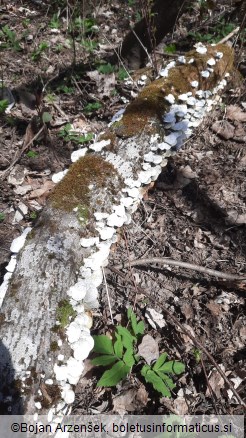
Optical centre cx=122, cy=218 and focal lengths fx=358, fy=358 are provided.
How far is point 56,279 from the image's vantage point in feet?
6.79

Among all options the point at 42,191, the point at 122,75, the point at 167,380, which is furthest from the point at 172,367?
the point at 122,75

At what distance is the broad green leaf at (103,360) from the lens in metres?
2.17

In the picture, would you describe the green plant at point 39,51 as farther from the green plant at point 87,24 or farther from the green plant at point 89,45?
the green plant at point 87,24

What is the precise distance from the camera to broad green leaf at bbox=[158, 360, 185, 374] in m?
2.31

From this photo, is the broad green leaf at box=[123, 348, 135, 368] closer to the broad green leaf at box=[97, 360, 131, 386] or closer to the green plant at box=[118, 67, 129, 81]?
the broad green leaf at box=[97, 360, 131, 386]

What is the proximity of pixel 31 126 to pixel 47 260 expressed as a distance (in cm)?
215

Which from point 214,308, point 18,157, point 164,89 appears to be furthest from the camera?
point 18,157

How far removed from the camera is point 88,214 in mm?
2422

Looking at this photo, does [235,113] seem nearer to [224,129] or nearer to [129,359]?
[224,129]

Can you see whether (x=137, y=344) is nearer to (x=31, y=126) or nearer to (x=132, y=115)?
(x=132, y=115)

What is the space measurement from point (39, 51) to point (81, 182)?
11.6 feet

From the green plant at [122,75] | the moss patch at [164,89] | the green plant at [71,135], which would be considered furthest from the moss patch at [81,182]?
the green plant at [122,75]

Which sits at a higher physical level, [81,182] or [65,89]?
[81,182]

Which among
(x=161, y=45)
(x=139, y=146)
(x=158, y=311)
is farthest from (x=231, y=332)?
(x=161, y=45)
